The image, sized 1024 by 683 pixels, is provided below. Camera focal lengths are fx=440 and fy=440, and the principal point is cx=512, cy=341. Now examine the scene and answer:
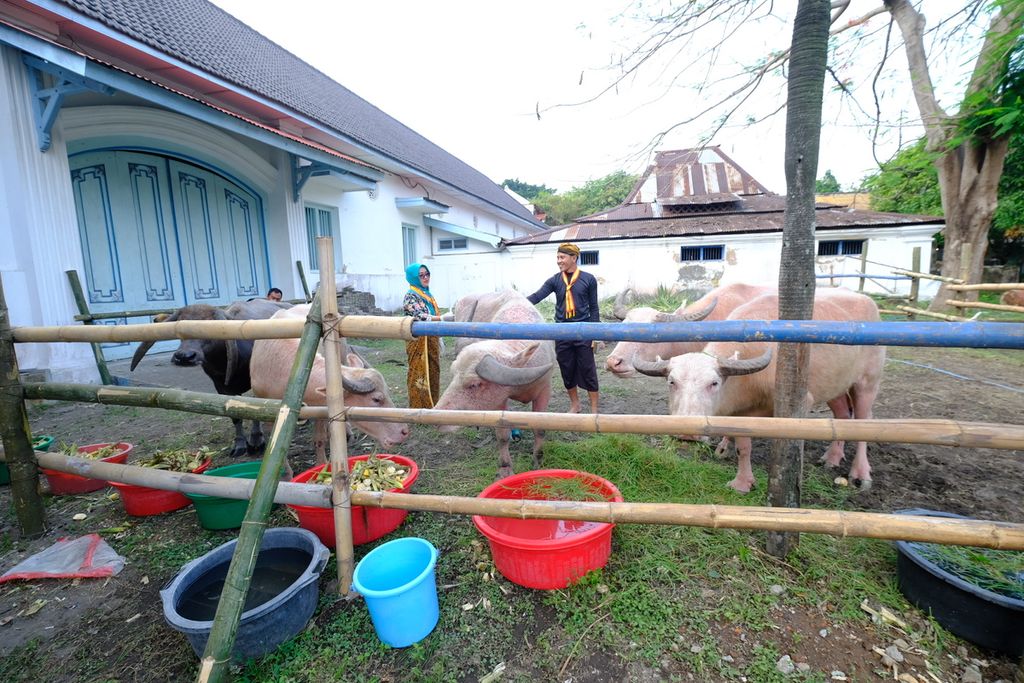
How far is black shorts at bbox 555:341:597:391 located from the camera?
471cm

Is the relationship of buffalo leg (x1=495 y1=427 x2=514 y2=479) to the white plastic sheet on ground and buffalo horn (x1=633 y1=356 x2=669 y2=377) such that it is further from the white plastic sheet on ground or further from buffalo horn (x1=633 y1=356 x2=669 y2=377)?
the white plastic sheet on ground

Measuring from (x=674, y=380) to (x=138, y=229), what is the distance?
8410 millimetres

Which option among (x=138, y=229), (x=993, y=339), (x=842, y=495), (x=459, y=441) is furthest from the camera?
(x=138, y=229)

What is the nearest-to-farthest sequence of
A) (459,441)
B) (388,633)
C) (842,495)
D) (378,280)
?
(388,633)
(842,495)
(459,441)
(378,280)

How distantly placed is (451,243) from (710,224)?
33.0 ft

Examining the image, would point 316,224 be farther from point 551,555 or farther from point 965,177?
point 965,177

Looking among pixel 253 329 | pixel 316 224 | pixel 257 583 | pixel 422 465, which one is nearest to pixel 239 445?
pixel 422 465

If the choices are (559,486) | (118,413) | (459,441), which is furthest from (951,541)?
(118,413)

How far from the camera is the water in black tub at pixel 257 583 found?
2.11 meters

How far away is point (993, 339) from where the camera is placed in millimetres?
1426

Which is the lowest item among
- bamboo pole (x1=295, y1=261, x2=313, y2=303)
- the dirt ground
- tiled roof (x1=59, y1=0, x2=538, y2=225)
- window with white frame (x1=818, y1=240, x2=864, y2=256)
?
the dirt ground

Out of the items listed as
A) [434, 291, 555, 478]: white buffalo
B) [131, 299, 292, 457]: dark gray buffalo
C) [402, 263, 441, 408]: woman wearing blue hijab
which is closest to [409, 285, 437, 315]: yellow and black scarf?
[402, 263, 441, 408]: woman wearing blue hijab

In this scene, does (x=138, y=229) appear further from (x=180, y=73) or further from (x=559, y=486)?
(x=559, y=486)

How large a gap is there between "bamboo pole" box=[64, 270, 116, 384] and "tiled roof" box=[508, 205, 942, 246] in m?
12.7
